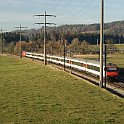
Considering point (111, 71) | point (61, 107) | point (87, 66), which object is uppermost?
point (87, 66)

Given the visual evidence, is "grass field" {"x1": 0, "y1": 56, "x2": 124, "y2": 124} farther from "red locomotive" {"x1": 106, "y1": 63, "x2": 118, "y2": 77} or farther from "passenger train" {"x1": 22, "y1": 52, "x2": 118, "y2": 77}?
"red locomotive" {"x1": 106, "y1": 63, "x2": 118, "y2": 77}

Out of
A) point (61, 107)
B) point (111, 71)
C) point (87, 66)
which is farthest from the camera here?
point (87, 66)

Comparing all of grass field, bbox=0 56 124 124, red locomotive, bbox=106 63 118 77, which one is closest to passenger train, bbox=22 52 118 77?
red locomotive, bbox=106 63 118 77

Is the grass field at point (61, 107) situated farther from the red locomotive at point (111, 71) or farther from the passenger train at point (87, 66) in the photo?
the red locomotive at point (111, 71)

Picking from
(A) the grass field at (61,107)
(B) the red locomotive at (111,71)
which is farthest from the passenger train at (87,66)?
(A) the grass field at (61,107)

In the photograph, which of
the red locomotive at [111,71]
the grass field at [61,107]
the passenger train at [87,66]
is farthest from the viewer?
the passenger train at [87,66]

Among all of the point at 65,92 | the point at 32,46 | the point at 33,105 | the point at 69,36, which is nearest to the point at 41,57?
the point at 65,92

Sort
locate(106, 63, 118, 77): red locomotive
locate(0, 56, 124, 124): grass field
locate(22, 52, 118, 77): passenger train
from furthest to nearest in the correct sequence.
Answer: locate(22, 52, 118, 77): passenger train → locate(106, 63, 118, 77): red locomotive → locate(0, 56, 124, 124): grass field

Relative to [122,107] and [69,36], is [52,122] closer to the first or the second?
[122,107]

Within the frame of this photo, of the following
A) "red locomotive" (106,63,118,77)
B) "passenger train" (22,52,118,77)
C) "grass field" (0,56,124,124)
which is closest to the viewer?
"grass field" (0,56,124,124)

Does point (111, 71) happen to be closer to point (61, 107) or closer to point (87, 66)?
point (87, 66)

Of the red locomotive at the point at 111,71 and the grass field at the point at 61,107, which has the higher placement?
the red locomotive at the point at 111,71

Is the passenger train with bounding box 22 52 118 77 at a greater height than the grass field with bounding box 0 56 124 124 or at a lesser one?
greater

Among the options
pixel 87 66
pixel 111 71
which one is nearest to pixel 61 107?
pixel 111 71
